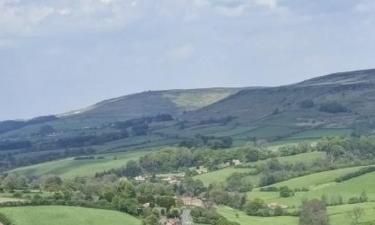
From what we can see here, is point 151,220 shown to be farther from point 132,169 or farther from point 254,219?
point 132,169

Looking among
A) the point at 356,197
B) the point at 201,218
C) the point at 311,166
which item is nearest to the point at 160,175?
the point at 311,166

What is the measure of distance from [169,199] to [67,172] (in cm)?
8906

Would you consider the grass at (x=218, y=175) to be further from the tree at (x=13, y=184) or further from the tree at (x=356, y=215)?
the tree at (x=356, y=215)

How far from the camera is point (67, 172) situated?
193125mm

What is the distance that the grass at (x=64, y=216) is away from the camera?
9494 centimetres

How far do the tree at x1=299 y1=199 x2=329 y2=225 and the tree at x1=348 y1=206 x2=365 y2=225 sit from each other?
10.9ft

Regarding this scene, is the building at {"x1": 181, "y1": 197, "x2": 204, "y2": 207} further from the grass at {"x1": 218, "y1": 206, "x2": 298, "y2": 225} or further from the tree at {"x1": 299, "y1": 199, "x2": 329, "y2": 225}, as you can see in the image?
the tree at {"x1": 299, "y1": 199, "x2": 329, "y2": 225}

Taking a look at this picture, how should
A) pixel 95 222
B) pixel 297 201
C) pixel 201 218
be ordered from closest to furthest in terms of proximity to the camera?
pixel 95 222 → pixel 201 218 → pixel 297 201

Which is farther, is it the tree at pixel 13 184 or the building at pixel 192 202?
the tree at pixel 13 184

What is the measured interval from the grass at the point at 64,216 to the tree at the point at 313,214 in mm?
21623

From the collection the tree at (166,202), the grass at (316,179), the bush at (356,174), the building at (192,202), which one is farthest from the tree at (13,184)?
the bush at (356,174)

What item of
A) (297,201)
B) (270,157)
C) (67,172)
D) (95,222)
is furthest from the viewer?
(67,172)

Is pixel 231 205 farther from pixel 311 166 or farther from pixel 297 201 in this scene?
pixel 311 166

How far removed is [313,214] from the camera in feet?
337
